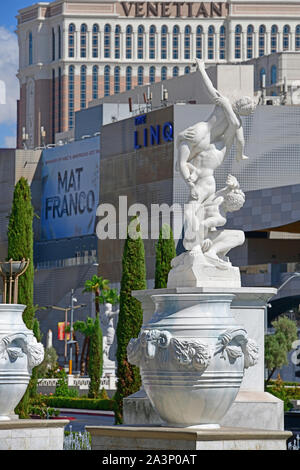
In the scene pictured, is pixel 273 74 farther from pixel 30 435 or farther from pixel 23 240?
pixel 30 435

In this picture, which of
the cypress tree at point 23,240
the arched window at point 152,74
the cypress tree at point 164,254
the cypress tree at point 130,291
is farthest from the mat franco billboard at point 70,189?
the cypress tree at point 23,240

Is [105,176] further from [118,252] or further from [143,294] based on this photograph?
[143,294]

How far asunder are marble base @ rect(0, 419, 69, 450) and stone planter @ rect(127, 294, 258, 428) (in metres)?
2.73

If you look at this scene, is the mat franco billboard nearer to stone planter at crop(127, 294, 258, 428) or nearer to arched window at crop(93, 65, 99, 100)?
arched window at crop(93, 65, 99, 100)

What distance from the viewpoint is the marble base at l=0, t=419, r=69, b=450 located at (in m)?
16.2

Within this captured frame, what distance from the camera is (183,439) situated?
526 inches

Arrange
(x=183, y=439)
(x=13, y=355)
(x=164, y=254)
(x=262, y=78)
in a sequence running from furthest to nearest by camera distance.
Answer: (x=262, y=78) → (x=164, y=254) → (x=13, y=355) → (x=183, y=439)

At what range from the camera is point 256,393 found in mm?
19438

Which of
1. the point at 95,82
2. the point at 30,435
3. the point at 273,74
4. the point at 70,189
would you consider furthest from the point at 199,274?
the point at 95,82

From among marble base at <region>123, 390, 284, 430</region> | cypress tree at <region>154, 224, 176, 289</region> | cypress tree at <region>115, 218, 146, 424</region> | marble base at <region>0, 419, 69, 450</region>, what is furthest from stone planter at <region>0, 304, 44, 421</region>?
cypress tree at <region>154, 224, 176, 289</region>

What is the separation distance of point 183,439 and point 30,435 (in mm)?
3535

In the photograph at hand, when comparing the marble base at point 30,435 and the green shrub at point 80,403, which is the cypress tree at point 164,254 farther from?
the green shrub at point 80,403
